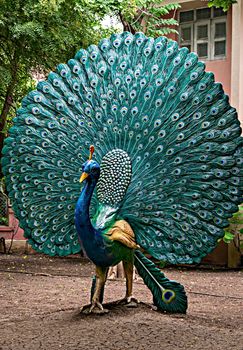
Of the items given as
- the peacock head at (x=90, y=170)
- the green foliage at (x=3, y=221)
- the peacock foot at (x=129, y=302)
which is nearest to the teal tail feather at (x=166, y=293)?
the peacock foot at (x=129, y=302)

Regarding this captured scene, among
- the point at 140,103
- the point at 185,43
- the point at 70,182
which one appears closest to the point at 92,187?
the point at 70,182

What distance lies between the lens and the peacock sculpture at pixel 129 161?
20.9ft

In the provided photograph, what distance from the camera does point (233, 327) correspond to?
254 inches

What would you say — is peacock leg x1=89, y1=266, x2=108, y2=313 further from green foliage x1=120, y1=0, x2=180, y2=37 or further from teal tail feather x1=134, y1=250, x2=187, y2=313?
green foliage x1=120, y1=0, x2=180, y2=37

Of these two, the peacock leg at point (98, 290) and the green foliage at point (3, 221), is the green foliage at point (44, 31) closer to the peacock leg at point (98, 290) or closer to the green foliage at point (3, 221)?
the green foliage at point (3, 221)

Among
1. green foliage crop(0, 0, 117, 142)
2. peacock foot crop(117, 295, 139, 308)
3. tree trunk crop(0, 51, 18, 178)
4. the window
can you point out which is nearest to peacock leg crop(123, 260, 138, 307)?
peacock foot crop(117, 295, 139, 308)

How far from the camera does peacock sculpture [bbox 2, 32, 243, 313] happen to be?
638 cm

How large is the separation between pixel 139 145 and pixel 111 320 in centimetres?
185

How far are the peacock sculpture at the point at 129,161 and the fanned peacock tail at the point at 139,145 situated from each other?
0.04ft

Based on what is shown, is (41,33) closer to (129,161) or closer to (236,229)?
(129,161)

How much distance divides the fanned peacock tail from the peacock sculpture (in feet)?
0.04

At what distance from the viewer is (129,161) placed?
6.68 metres

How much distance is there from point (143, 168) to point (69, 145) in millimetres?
871

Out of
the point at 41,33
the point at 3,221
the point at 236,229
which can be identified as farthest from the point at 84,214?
the point at 3,221
